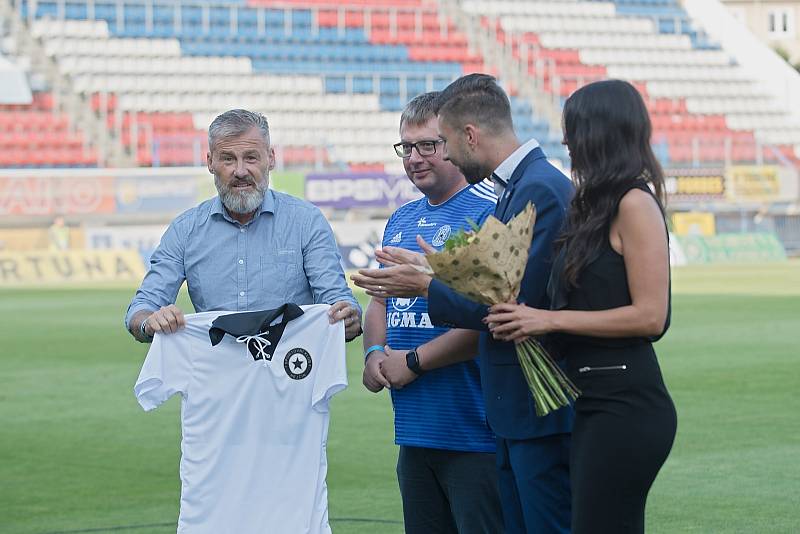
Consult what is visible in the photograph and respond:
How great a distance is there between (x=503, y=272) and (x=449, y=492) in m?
1.31

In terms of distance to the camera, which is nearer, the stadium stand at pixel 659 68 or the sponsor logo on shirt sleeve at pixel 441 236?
the sponsor logo on shirt sleeve at pixel 441 236

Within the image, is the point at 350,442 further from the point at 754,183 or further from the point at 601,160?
the point at 754,183

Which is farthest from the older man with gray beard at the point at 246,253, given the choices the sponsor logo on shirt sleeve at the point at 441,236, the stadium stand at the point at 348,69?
the stadium stand at the point at 348,69

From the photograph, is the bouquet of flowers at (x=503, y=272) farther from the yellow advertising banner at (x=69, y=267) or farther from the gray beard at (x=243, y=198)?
the yellow advertising banner at (x=69, y=267)

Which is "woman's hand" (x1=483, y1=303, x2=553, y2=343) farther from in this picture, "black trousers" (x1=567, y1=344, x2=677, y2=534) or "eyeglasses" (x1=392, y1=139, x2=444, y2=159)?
"eyeglasses" (x1=392, y1=139, x2=444, y2=159)

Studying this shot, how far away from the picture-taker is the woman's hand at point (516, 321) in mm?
4039

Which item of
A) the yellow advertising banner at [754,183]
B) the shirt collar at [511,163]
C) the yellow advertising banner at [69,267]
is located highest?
the shirt collar at [511,163]

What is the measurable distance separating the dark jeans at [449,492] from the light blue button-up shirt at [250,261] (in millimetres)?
680

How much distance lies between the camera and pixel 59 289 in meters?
30.4

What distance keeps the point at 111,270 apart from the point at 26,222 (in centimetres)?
249

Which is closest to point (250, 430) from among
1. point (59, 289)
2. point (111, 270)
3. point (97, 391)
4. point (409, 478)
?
point (409, 478)

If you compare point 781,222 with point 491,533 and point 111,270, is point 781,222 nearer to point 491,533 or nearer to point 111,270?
point 111,270

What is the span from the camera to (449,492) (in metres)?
5.07

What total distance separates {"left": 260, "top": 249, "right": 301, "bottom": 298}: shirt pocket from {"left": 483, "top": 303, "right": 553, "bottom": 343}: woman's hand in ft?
3.82
